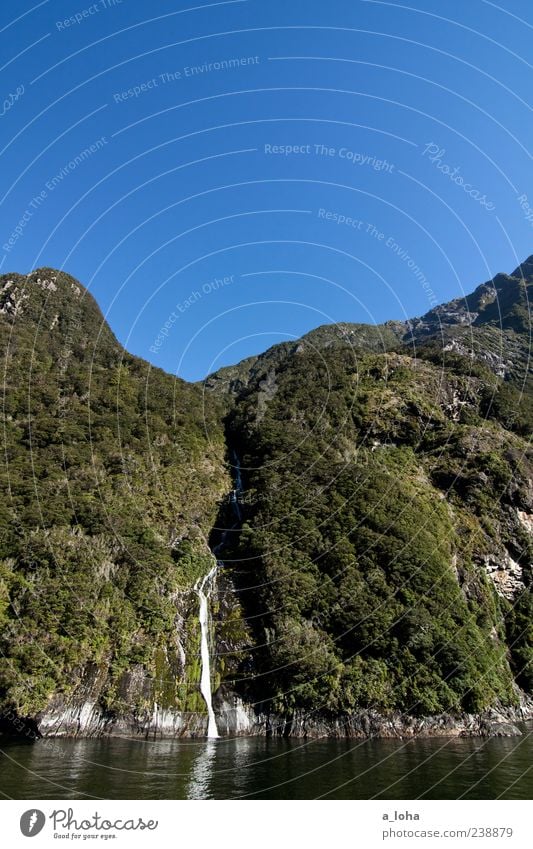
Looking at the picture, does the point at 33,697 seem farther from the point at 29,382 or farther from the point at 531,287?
the point at 531,287

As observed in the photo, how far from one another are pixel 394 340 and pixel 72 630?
6743 inches

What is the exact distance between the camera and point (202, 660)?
136 feet

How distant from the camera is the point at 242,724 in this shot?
3741cm

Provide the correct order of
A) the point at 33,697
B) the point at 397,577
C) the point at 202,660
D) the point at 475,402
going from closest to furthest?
1. the point at 33,697
2. the point at 202,660
3. the point at 397,577
4. the point at 475,402

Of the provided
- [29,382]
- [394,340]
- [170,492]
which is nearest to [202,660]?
[170,492]

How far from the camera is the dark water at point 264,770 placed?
18531 mm

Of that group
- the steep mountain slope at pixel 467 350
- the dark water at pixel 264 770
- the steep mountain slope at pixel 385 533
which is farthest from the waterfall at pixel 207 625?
the steep mountain slope at pixel 467 350

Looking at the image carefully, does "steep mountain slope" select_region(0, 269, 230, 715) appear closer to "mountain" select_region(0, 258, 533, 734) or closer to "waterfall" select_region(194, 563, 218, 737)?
"mountain" select_region(0, 258, 533, 734)
